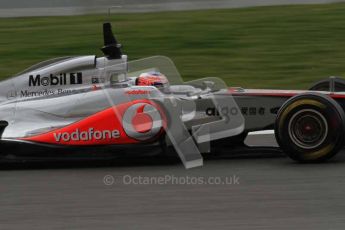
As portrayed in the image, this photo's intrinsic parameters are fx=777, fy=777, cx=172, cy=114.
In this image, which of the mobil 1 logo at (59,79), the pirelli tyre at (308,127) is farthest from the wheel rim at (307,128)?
the mobil 1 logo at (59,79)

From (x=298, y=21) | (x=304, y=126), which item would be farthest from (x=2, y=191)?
(x=298, y=21)

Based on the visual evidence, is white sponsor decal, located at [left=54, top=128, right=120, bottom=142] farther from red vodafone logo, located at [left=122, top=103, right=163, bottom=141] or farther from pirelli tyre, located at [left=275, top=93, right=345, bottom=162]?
pirelli tyre, located at [left=275, top=93, right=345, bottom=162]

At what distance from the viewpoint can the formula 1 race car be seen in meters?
6.19

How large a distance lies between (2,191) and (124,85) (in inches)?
62.1

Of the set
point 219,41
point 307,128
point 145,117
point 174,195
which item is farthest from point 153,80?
point 219,41

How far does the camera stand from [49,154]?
254 inches

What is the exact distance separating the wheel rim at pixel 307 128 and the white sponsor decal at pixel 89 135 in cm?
144

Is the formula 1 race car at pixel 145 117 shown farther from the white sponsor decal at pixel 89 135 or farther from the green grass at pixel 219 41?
the green grass at pixel 219 41

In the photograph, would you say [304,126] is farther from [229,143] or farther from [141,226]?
[141,226]

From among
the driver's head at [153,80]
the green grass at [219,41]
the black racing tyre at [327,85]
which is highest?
the driver's head at [153,80]

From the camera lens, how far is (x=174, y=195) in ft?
17.5

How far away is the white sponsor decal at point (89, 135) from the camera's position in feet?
21.0

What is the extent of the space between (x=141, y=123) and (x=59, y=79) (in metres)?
0.96

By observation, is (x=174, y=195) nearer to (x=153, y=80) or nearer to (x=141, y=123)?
(x=141, y=123)
